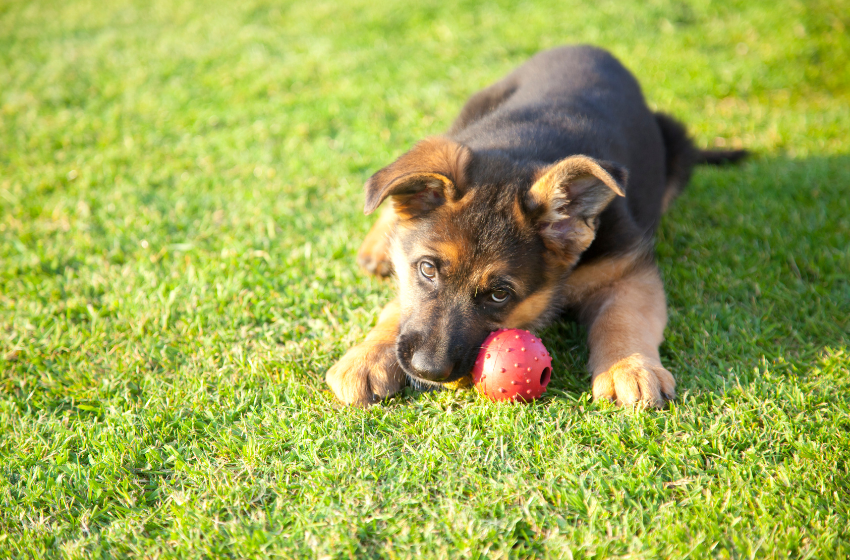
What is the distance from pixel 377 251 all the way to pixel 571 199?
140 centimetres

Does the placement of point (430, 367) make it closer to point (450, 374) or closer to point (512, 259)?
point (450, 374)

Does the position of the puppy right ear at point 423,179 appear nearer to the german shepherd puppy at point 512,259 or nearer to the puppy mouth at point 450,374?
the german shepherd puppy at point 512,259

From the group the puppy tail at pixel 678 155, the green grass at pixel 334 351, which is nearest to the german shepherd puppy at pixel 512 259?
the green grass at pixel 334 351

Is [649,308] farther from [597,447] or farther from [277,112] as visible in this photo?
[277,112]

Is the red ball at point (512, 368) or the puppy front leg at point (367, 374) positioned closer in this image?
the red ball at point (512, 368)

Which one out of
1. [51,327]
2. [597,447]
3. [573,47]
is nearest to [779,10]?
[573,47]

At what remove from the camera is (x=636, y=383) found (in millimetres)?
2646

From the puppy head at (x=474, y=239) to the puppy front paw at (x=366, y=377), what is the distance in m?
0.14

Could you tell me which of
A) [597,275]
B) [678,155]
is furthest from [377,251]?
[678,155]

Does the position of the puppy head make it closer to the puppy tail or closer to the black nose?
the black nose

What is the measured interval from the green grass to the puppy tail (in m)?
0.16

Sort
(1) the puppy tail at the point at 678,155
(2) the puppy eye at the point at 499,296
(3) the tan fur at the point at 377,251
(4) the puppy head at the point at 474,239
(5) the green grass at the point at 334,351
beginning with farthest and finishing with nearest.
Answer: (1) the puppy tail at the point at 678,155 < (3) the tan fur at the point at 377,251 < (2) the puppy eye at the point at 499,296 < (4) the puppy head at the point at 474,239 < (5) the green grass at the point at 334,351

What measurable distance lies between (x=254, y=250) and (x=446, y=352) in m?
2.01

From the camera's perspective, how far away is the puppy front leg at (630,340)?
266 centimetres
